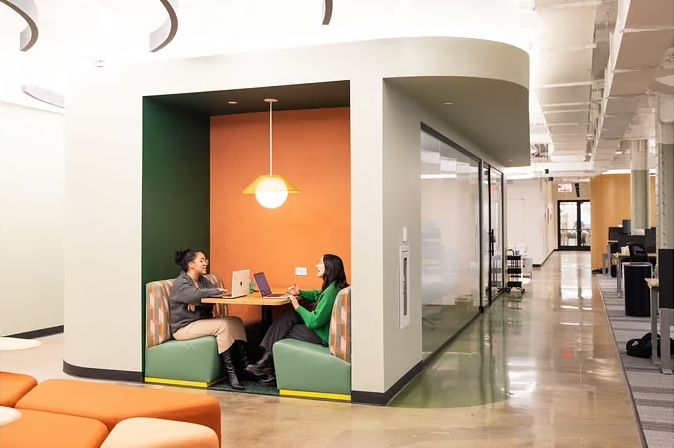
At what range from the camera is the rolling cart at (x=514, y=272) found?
14570 millimetres

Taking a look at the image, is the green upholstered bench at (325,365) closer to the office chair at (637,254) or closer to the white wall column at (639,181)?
the office chair at (637,254)

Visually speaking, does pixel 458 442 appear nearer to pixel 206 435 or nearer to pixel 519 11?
pixel 206 435

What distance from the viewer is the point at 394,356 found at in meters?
5.74

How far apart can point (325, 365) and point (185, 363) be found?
4.48ft

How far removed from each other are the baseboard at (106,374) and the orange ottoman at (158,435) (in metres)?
2.71

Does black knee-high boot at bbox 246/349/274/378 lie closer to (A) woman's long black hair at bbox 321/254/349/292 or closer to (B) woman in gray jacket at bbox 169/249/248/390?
(B) woman in gray jacket at bbox 169/249/248/390

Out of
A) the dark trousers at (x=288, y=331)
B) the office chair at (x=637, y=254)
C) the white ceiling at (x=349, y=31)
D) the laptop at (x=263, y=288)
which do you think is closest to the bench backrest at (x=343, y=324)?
the dark trousers at (x=288, y=331)

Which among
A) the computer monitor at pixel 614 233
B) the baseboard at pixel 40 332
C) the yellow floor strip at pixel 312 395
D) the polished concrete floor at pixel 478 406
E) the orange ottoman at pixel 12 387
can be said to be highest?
the computer monitor at pixel 614 233

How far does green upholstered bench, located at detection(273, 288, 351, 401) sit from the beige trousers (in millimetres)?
590

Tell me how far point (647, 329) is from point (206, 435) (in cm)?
796

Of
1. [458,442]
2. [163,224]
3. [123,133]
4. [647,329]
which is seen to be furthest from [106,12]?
[647,329]

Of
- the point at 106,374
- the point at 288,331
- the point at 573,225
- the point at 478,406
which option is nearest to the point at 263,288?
the point at 288,331

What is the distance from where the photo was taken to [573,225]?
34.0 metres

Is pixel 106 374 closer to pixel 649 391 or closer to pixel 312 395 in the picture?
pixel 312 395
